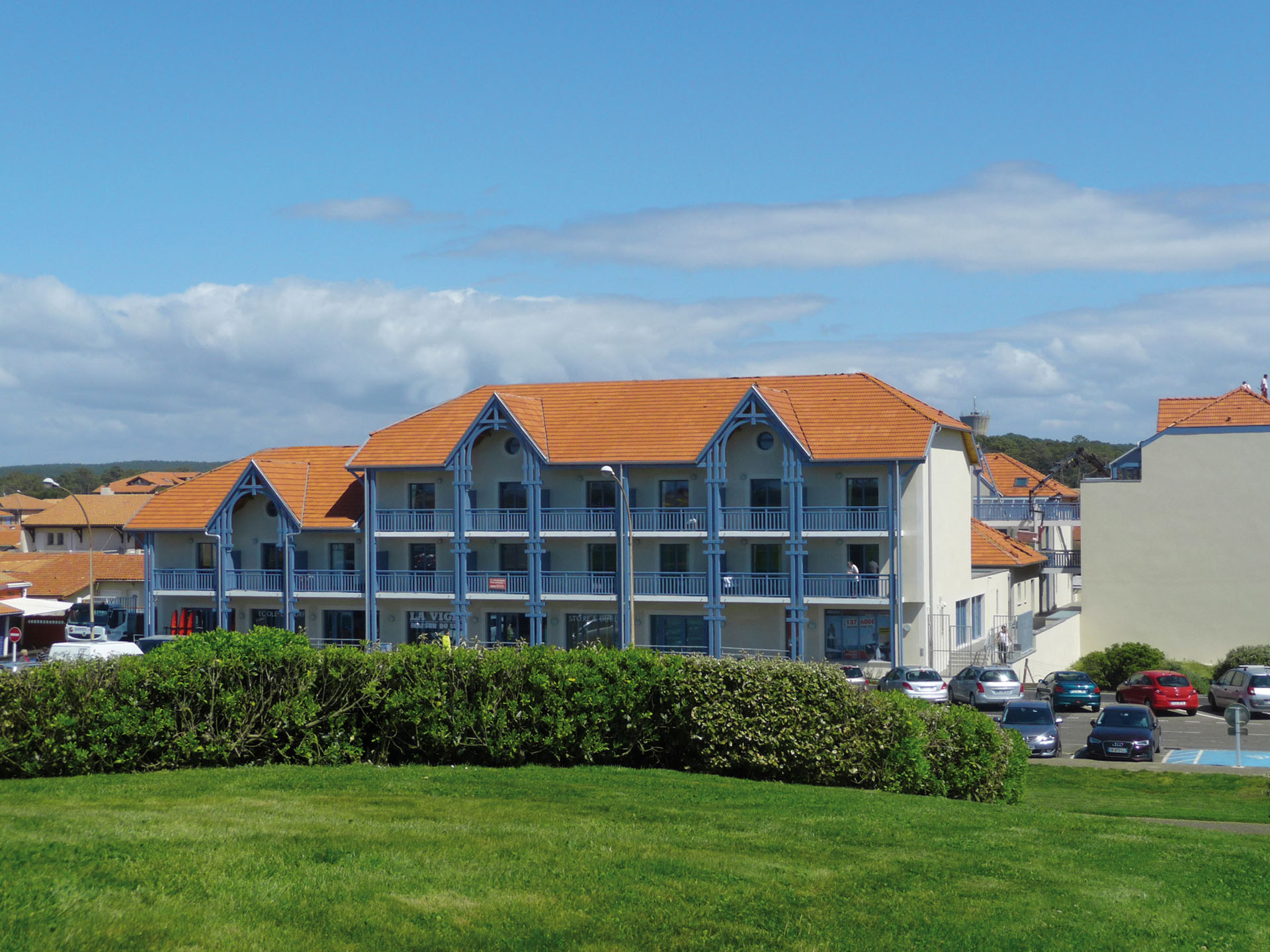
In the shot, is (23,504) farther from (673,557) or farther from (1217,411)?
(1217,411)

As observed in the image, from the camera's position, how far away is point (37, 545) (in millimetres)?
101062

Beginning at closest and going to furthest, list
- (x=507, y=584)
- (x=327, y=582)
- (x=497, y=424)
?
(x=497, y=424), (x=507, y=584), (x=327, y=582)

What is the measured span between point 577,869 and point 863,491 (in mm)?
36332

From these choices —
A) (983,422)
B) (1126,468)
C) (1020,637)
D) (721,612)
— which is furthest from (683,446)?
(983,422)

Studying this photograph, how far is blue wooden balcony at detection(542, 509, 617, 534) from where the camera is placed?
48531mm

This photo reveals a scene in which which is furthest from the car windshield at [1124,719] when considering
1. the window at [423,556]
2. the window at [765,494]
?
the window at [423,556]

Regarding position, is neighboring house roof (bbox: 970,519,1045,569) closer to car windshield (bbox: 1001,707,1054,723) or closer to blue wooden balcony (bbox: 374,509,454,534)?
car windshield (bbox: 1001,707,1054,723)

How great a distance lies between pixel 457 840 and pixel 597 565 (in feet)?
121

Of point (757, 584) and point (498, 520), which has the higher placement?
point (498, 520)

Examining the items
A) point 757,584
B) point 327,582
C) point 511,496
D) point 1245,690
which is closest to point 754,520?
point 757,584

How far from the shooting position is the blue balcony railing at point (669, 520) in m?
47.9

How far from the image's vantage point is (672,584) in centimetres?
4800

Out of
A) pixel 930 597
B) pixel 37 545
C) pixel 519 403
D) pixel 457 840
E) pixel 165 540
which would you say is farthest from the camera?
pixel 37 545

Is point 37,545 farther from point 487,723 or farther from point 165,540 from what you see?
point 487,723
